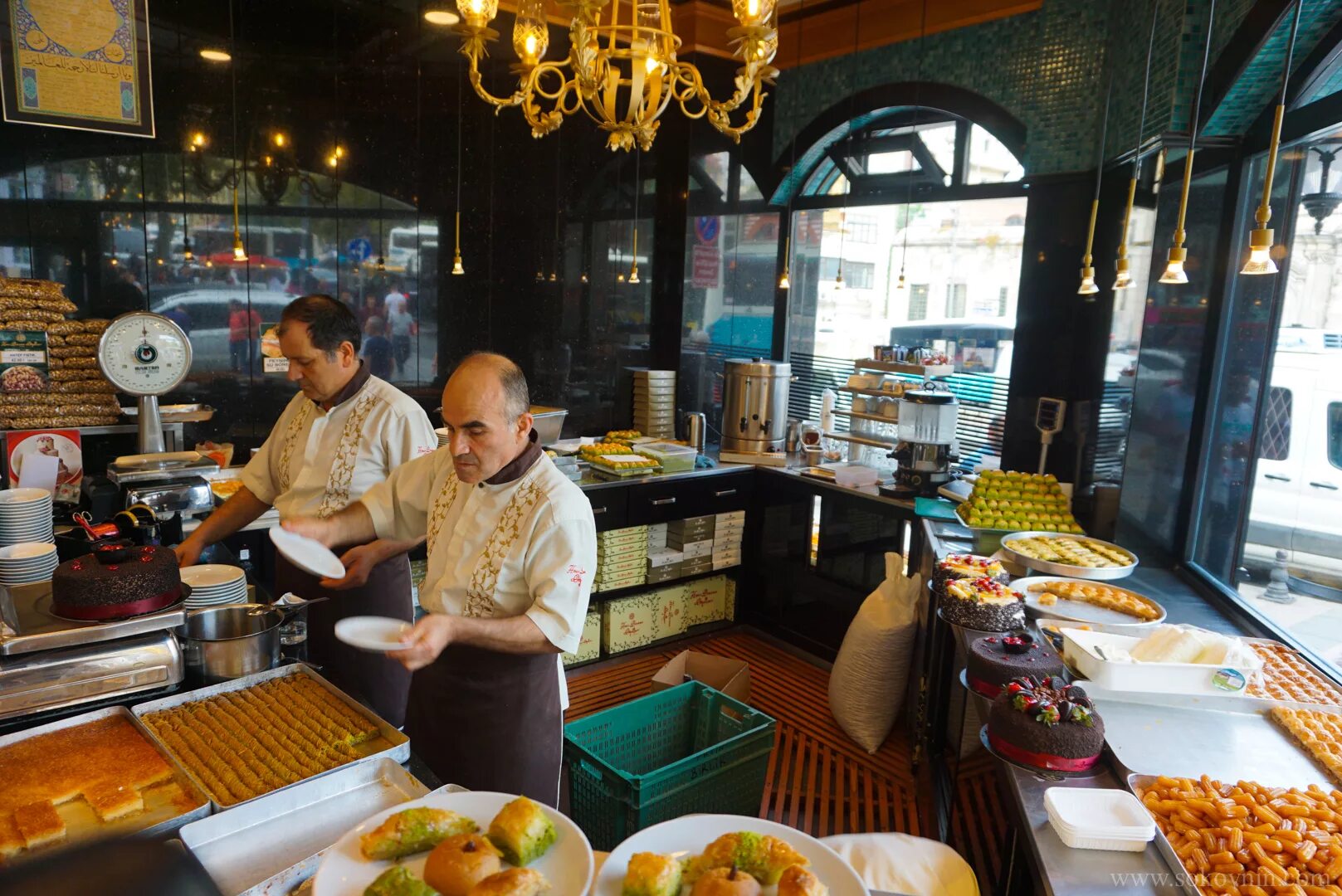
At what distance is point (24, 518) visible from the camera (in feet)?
8.36

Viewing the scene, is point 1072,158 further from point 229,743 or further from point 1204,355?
point 229,743

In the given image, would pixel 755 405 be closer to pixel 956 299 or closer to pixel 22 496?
pixel 956 299

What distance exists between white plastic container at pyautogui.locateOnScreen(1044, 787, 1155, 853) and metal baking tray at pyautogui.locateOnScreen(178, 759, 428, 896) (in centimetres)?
116

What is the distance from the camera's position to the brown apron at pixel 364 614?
286 centimetres

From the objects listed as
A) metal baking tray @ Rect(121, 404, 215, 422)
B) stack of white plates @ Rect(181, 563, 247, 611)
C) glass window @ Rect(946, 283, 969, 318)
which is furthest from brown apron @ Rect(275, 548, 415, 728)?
glass window @ Rect(946, 283, 969, 318)

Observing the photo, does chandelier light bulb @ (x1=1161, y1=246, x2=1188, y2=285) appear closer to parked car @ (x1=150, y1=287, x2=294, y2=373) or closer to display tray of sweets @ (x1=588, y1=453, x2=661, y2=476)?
display tray of sweets @ (x1=588, y1=453, x2=661, y2=476)

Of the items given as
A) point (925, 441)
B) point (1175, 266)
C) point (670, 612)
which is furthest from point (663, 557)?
point (1175, 266)

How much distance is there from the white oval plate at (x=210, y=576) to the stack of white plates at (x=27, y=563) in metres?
0.28

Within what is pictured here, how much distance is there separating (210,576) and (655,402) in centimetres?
378

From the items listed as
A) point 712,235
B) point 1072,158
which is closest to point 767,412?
point 712,235

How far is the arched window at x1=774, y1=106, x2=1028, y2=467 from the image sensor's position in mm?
4762

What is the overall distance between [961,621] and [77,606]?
227 centimetres

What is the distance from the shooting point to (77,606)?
1767 mm

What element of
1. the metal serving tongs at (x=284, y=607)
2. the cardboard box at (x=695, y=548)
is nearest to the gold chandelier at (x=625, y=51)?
the metal serving tongs at (x=284, y=607)
